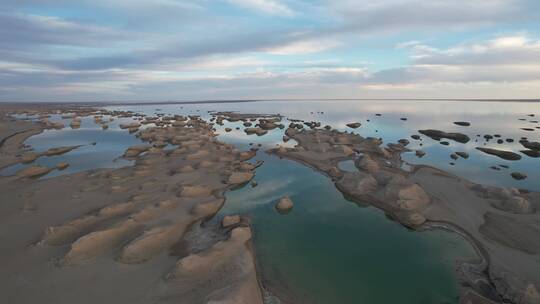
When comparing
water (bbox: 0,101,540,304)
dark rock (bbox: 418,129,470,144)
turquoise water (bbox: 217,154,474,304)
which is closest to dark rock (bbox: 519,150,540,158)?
water (bbox: 0,101,540,304)

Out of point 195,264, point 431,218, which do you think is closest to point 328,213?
point 431,218

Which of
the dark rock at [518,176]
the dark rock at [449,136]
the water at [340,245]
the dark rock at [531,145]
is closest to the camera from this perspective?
the water at [340,245]

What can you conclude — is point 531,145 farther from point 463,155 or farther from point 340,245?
point 340,245

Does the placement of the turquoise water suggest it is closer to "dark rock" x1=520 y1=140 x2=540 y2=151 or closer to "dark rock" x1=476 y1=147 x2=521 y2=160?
"dark rock" x1=476 y1=147 x2=521 y2=160

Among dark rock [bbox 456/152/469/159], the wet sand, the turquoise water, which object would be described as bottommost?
the turquoise water

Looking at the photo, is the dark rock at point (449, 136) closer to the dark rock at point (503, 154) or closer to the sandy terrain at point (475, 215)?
the dark rock at point (503, 154)

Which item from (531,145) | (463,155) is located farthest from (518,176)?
(531,145)

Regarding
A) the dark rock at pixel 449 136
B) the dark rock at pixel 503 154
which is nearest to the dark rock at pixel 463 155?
the dark rock at pixel 503 154

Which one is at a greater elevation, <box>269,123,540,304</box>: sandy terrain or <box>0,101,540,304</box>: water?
<box>269,123,540,304</box>: sandy terrain

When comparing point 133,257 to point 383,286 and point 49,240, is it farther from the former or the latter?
point 383,286

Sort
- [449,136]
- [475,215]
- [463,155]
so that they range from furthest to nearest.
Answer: [449,136]
[463,155]
[475,215]

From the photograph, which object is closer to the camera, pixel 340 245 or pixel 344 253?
pixel 344 253
